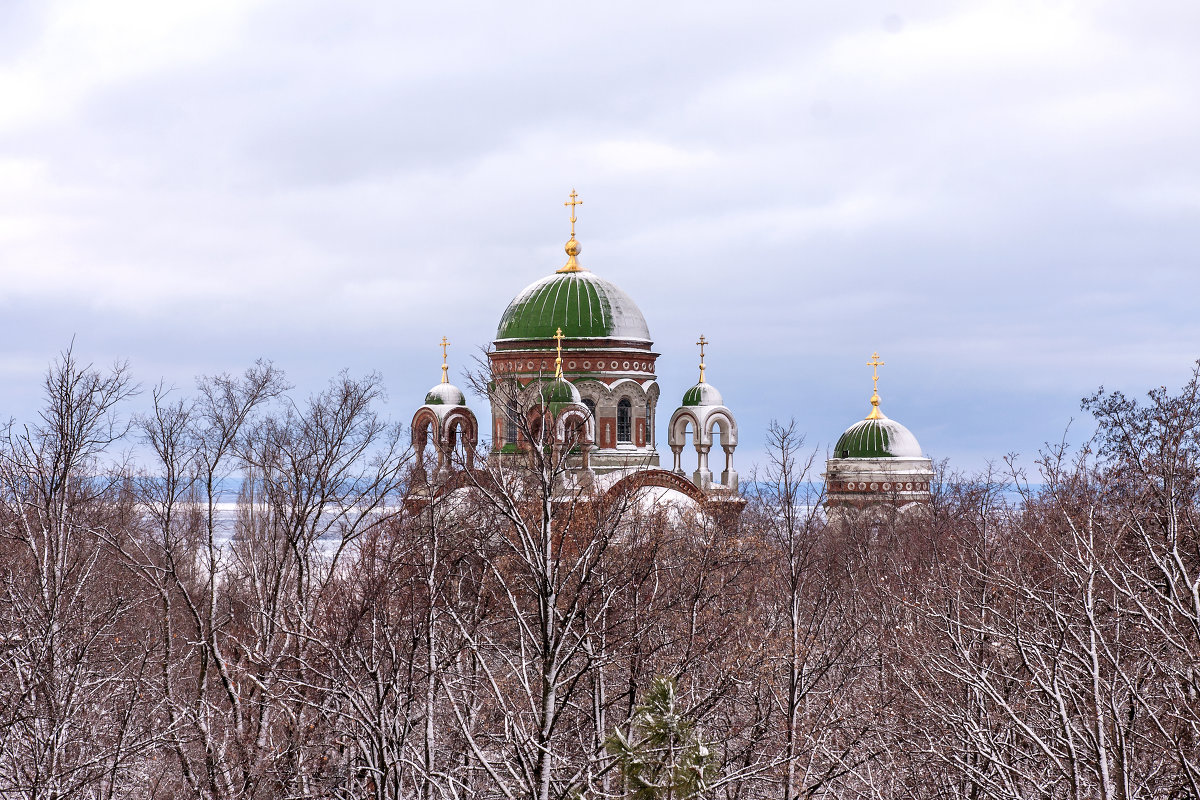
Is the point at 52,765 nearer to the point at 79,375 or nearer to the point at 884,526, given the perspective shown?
the point at 79,375

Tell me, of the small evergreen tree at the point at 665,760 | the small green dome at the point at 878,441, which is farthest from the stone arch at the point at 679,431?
the small evergreen tree at the point at 665,760

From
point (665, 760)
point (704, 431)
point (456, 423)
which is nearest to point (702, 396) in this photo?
point (704, 431)

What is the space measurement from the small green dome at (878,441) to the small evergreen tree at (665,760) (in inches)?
1334

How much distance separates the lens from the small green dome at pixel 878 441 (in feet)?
150

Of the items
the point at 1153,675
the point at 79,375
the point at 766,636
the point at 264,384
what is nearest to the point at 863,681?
the point at 766,636

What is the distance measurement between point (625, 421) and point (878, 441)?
1223 centimetres

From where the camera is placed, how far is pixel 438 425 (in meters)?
39.4

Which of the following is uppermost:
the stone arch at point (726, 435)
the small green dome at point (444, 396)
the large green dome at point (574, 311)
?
the large green dome at point (574, 311)

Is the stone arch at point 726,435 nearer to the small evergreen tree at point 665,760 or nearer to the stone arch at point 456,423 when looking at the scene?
the stone arch at point 456,423

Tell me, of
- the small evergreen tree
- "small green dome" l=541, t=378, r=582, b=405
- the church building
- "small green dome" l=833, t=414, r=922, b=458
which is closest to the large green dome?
the church building

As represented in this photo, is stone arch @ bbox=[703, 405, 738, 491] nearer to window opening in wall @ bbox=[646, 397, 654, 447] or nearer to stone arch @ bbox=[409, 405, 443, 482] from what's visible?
window opening in wall @ bbox=[646, 397, 654, 447]

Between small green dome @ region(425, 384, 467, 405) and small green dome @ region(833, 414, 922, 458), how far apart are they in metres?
14.8

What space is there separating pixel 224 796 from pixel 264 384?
6.14 m

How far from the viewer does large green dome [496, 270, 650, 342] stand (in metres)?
38.7
